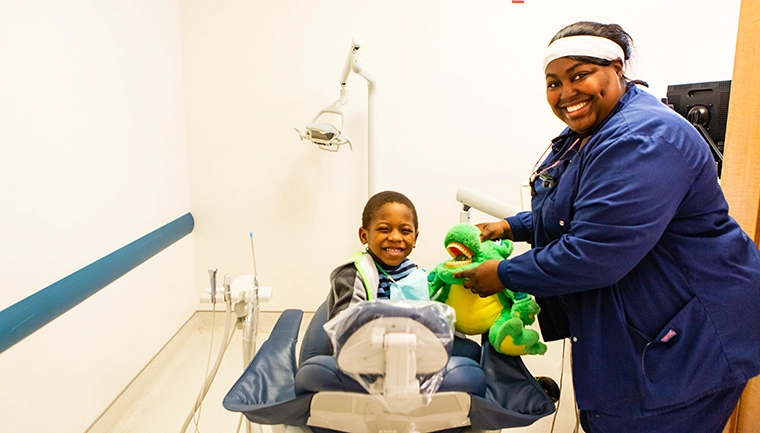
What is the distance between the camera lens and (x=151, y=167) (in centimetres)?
223

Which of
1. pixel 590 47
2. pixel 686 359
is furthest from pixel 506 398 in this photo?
pixel 590 47

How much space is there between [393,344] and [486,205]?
4.08 ft

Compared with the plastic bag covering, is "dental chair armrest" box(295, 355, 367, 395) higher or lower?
lower

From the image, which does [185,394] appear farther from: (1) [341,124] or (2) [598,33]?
(2) [598,33]

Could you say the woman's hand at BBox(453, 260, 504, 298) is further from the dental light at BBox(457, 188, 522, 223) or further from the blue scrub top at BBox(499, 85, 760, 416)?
the dental light at BBox(457, 188, 522, 223)

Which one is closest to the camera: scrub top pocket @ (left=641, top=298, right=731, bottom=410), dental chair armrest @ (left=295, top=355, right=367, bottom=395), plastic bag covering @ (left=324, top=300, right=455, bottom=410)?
plastic bag covering @ (left=324, top=300, right=455, bottom=410)

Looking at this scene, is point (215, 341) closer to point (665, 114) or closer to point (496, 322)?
point (496, 322)

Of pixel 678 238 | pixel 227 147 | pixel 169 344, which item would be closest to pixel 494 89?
pixel 227 147

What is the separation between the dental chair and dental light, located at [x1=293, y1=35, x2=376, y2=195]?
118 centimetres

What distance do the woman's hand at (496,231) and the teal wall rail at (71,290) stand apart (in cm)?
136

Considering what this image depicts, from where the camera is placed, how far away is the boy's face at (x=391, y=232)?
Result: 1455mm

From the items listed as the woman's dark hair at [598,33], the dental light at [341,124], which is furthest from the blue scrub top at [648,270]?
the dental light at [341,124]

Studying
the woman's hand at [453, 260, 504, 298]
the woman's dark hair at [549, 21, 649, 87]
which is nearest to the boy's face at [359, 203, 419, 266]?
the woman's hand at [453, 260, 504, 298]

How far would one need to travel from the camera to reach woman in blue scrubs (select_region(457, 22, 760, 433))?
38.3 inches
